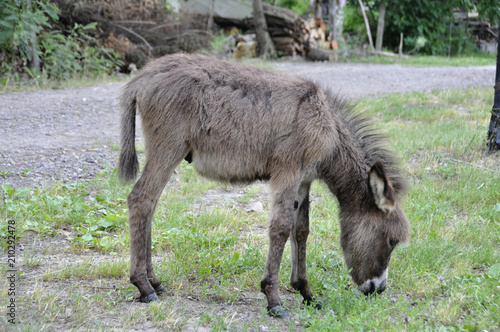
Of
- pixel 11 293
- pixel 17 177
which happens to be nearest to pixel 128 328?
pixel 11 293

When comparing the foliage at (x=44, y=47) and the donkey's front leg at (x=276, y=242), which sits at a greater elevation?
the foliage at (x=44, y=47)

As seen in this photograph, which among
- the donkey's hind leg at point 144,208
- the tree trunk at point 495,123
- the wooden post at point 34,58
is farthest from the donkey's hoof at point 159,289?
the wooden post at point 34,58

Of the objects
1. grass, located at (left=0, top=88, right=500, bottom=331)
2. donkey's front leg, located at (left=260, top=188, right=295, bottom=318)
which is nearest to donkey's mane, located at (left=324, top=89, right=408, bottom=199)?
grass, located at (left=0, top=88, right=500, bottom=331)

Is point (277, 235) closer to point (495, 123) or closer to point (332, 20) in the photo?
point (495, 123)

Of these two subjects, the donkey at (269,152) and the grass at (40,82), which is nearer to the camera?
the donkey at (269,152)

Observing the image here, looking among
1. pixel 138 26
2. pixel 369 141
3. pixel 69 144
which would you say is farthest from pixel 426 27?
pixel 369 141

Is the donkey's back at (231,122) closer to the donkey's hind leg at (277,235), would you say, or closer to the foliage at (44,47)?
the donkey's hind leg at (277,235)

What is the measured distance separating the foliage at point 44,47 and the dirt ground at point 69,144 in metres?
0.83

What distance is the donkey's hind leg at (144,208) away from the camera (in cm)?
366

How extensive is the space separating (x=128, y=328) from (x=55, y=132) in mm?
4832

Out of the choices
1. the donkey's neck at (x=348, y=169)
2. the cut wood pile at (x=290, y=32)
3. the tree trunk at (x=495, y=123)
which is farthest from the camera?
the cut wood pile at (x=290, y=32)

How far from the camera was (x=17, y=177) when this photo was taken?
553cm

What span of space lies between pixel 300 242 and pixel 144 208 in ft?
4.29

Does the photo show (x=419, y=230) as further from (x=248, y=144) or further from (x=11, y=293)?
(x=11, y=293)
